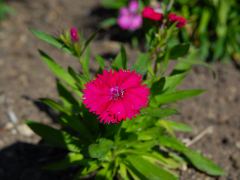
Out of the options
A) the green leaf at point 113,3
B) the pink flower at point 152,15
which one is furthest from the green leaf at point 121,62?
the green leaf at point 113,3

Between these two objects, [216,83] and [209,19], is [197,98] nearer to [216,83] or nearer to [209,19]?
[216,83]

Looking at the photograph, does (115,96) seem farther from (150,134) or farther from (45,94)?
(45,94)

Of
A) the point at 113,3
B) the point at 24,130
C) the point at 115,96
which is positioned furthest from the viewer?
the point at 113,3

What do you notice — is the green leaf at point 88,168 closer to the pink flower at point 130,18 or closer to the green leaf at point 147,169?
the green leaf at point 147,169

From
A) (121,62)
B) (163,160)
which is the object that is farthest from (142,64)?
(163,160)

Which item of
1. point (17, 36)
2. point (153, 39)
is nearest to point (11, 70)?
point (17, 36)

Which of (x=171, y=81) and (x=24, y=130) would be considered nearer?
(x=171, y=81)
